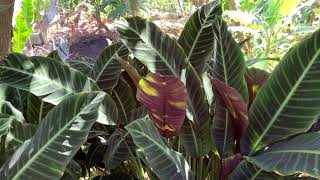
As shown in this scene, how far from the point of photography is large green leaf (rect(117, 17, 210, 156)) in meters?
1.19

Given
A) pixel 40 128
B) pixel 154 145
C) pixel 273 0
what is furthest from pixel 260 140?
pixel 273 0

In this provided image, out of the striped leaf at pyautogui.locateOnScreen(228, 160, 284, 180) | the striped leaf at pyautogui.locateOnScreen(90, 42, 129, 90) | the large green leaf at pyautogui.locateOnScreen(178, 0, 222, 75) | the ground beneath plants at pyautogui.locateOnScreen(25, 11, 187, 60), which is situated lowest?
the ground beneath plants at pyautogui.locateOnScreen(25, 11, 187, 60)

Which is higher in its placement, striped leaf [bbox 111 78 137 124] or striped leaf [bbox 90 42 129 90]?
striped leaf [bbox 90 42 129 90]

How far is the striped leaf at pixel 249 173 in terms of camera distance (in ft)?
3.47

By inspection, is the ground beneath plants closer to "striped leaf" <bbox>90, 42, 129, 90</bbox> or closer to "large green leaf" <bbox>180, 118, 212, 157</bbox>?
"striped leaf" <bbox>90, 42, 129, 90</bbox>

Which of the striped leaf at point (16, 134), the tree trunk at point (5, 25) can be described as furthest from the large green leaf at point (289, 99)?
the tree trunk at point (5, 25)

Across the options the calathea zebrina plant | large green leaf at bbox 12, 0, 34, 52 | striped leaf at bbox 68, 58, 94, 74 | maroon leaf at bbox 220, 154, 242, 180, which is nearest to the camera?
the calathea zebrina plant

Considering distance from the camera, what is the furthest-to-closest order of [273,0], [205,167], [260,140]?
[273,0] → [205,167] → [260,140]

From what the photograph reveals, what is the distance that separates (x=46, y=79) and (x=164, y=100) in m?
0.35

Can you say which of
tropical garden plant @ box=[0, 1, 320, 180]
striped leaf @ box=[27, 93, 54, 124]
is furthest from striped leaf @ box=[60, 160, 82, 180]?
striped leaf @ box=[27, 93, 54, 124]

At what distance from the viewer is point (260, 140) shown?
112 cm

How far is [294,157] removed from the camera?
946 millimetres

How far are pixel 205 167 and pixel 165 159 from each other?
40 cm

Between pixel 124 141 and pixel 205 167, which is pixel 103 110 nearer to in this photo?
pixel 124 141
